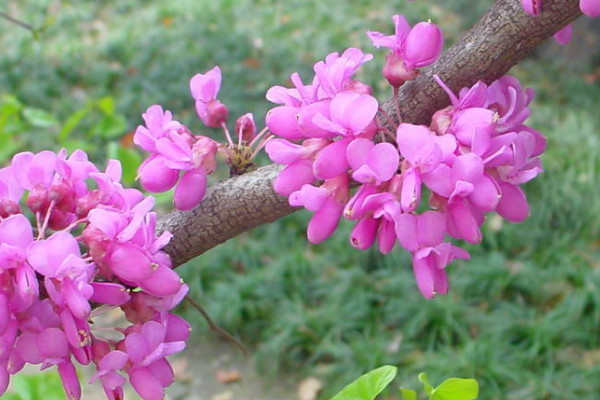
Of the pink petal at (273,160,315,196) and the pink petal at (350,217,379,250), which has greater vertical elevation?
the pink petal at (273,160,315,196)

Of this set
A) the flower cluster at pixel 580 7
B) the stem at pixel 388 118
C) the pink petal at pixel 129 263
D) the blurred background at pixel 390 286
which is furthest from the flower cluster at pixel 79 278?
the blurred background at pixel 390 286

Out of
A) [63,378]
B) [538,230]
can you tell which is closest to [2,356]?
[63,378]

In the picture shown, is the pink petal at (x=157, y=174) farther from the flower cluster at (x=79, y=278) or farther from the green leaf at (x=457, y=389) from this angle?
the green leaf at (x=457, y=389)

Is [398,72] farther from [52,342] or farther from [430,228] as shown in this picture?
[52,342]

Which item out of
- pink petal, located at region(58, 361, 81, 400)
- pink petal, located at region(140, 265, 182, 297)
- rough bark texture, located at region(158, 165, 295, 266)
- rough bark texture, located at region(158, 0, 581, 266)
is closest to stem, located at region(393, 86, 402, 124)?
rough bark texture, located at region(158, 0, 581, 266)

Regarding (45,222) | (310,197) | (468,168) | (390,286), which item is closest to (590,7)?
(468,168)

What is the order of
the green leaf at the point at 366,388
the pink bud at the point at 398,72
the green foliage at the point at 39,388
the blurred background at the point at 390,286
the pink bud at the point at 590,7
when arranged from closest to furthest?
1. the pink bud at the point at 590,7
2. the pink bud at the point at 398,72
3. the green leaf at the point at 366,388
4. the green foliage at the point at 39,388
5. the blurred background at the point at 390,286

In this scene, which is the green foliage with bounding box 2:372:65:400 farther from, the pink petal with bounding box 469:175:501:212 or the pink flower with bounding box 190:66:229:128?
the pink petal with bounding box 469:175:501:212
